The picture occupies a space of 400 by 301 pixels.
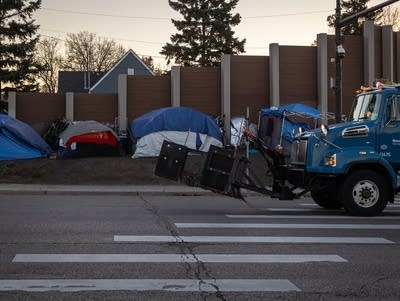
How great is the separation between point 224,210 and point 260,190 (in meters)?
1.37

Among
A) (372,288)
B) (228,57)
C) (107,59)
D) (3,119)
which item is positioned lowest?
(372,288)

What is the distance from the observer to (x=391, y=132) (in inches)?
527

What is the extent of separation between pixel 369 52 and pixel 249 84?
6518mm

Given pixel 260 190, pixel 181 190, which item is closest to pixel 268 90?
pixel 181 190

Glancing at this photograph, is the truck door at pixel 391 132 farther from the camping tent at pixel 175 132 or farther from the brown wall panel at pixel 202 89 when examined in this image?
the brown wall panel at pixel 202 89

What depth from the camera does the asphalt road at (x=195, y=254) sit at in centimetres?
686

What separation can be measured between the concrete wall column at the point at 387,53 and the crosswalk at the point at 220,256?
69.6ft

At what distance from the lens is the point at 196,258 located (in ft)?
28.3

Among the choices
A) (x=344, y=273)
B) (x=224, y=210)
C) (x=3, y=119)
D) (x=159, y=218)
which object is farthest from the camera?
(x=3, y=119)

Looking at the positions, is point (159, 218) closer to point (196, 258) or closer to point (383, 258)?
point (196, 258)

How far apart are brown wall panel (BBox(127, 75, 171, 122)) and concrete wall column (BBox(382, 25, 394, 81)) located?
37.9ft

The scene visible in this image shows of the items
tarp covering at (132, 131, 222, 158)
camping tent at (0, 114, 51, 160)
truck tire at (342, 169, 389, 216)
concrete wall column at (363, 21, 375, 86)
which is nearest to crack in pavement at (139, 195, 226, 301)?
truck tire at (342, 169, 389, 216)

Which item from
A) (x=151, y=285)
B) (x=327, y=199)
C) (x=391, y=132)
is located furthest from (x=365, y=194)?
(x=151, y=285)

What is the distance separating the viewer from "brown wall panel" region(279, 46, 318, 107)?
3291 centimetres
